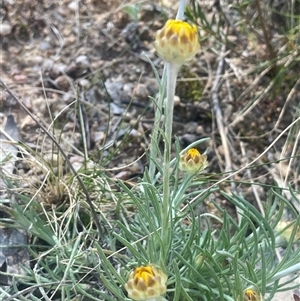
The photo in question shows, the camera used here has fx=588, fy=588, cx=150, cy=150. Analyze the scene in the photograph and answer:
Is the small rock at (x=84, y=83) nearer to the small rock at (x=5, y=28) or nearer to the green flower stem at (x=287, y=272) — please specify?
the small rock at (x=5, y=28)

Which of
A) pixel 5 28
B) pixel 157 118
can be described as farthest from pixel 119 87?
pixel 157 118

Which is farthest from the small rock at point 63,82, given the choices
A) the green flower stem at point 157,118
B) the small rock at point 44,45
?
the green flower stem at point 157,118

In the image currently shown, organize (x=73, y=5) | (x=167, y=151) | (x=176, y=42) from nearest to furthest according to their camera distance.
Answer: (x=176, y=42) → (x=167, y=151) → (x=73, y=5)

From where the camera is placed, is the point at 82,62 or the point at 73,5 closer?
the point at 82,62

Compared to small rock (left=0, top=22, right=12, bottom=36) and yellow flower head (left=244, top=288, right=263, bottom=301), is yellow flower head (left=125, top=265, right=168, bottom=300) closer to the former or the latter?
yellow flower head (left=244, top=288, right=263, bottom=301)

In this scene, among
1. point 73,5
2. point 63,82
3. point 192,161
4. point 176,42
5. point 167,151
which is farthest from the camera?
point 73,5

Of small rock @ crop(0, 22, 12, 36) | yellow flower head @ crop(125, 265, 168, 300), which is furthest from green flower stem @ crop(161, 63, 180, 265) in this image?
small rock @ crop(0, 22, 12, 36)

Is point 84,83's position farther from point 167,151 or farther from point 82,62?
point 167,151
